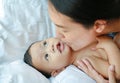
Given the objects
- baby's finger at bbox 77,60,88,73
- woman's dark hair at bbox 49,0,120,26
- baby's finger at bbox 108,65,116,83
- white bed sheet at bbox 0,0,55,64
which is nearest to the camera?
woman's dark hair at bbox 49,0,120,26

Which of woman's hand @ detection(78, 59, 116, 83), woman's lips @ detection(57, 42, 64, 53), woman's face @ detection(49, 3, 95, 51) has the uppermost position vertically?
woman's face @ detection(49, 3, 95, 51)

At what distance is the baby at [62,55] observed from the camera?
119 cm

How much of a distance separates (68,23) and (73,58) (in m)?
0.29

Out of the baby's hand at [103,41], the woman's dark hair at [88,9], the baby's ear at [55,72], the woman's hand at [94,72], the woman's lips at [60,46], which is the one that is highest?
the woman's dark hair at [88,9]

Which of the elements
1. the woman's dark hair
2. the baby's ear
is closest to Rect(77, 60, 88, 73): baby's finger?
the baby's ear

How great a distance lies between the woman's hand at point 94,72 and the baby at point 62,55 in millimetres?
16

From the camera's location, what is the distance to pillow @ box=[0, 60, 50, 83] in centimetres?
122

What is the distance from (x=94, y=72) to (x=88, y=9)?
0.32 metres

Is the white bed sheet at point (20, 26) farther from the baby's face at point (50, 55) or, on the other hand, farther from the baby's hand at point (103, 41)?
the baby's hand at point (103, 41)

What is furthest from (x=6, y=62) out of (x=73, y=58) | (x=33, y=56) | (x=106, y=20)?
(x=106, y=20)

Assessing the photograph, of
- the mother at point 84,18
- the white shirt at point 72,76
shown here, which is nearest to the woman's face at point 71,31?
the mother at point 84,18

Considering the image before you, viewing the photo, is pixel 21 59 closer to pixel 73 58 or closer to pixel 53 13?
pixel 73 58

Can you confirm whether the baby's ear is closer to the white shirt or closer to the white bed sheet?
the white shirt

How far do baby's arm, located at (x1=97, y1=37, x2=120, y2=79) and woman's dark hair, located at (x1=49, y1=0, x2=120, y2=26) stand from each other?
0.60 ft
